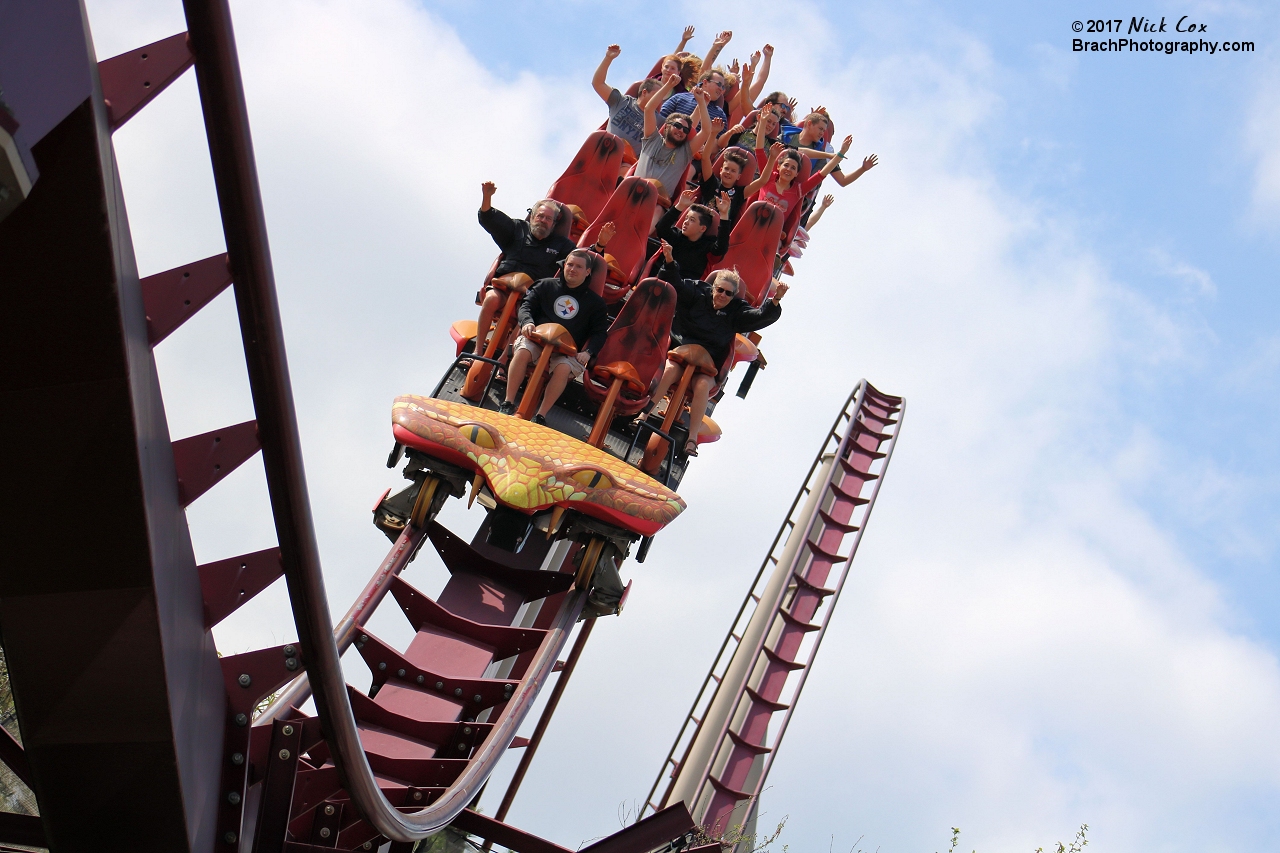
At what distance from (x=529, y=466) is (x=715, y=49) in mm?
8022

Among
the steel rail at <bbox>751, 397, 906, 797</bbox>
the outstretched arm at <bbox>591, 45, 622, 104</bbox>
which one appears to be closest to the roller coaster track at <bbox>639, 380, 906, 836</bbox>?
the steel rail at <bbox>751, 397, 906, 797</bbox>

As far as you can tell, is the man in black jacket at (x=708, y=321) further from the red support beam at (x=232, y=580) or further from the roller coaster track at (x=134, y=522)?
the red support beam at (x=232, y=580)

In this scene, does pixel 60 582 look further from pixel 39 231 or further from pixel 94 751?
pixel 39 231

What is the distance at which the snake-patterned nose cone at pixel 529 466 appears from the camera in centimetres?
504

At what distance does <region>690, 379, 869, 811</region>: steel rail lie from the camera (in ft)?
24.3

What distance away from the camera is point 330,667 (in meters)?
2.45

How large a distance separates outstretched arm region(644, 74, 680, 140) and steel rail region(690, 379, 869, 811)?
3572mm

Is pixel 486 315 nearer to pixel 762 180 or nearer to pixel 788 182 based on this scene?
pixel 762 180

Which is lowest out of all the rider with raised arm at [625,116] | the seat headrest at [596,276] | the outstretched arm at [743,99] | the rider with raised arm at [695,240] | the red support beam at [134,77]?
the red support beam at [134,77]

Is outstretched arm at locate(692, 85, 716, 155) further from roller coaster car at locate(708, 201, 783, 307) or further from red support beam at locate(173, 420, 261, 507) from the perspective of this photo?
red support beam at locate(173, 420, 261, 507)

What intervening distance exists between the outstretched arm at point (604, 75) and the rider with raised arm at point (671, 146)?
809 millimetres

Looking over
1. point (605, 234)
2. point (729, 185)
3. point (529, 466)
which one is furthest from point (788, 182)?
point (529, 466)

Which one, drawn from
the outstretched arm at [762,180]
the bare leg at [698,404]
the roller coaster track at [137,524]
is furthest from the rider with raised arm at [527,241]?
the roller coaster track at [137,524]

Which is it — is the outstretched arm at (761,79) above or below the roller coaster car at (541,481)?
above
